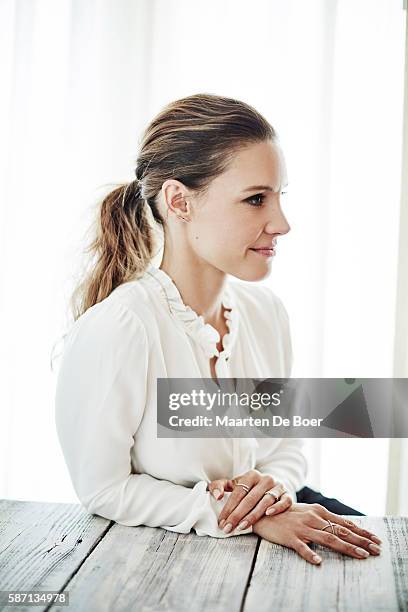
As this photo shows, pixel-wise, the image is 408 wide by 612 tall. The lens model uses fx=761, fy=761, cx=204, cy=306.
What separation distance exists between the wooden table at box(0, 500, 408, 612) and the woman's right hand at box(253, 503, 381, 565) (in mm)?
12

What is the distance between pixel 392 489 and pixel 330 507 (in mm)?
755

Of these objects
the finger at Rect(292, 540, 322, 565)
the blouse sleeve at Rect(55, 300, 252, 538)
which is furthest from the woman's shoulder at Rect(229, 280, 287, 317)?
the finger at Rect(292, 540, 322, 565)

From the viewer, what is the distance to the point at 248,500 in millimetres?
1188

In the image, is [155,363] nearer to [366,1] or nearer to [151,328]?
[151,328]

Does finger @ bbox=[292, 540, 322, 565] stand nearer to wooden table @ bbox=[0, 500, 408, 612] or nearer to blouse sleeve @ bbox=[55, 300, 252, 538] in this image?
wooden table @ bbox=[0, 500, 408, 612]

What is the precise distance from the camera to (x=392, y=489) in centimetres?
222

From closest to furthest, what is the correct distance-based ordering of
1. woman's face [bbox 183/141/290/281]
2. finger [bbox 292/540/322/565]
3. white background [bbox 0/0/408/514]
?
finger [bbox 292/540/322/565]
woman's face [bbox 183/141/290/281]
white background [bbox 0/0/408/514]

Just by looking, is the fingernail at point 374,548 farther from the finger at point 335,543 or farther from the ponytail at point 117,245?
the ponytail at point 117,245

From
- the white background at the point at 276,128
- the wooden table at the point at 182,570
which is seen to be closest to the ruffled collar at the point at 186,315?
the wooden table at the point at 182,570

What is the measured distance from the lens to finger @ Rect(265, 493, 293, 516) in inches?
45.9

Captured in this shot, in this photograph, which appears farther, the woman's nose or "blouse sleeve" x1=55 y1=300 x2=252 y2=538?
the woman's nose

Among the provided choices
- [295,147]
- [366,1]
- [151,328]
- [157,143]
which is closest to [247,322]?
[151,328]

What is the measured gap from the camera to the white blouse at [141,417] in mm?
1203

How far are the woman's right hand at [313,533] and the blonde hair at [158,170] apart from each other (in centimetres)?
52
